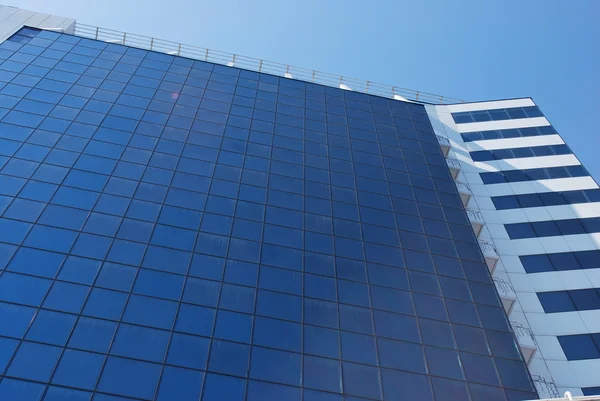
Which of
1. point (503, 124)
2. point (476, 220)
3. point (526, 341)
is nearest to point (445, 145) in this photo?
point (503, 124)

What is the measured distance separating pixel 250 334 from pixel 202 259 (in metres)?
6.03

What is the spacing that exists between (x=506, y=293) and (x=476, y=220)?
7.56 metres

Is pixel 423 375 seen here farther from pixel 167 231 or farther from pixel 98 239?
pixel 98 239

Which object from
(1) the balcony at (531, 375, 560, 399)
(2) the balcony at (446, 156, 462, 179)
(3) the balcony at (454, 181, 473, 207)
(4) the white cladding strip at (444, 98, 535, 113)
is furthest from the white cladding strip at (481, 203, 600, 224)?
(4) the white cladding strip at (444, 98, 535, 113)

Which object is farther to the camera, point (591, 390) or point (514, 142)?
point (514, 142)

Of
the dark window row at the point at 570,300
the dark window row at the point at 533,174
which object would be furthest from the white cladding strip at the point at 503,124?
the dark window row at the point at 570,300

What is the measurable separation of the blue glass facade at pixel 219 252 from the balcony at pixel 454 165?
1.99m

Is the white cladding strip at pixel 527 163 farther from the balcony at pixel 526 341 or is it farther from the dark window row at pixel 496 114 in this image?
the balcony at pixel 526 341

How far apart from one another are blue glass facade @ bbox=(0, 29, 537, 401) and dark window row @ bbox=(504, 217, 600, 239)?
6.45 m

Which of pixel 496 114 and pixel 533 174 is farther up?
pixel 533 174

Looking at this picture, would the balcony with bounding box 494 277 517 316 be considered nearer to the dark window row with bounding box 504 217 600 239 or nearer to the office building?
the office building

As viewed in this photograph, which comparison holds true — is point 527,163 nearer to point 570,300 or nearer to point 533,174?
point 533,174

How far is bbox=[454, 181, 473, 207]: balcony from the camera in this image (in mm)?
45944

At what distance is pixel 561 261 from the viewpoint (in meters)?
41.4
